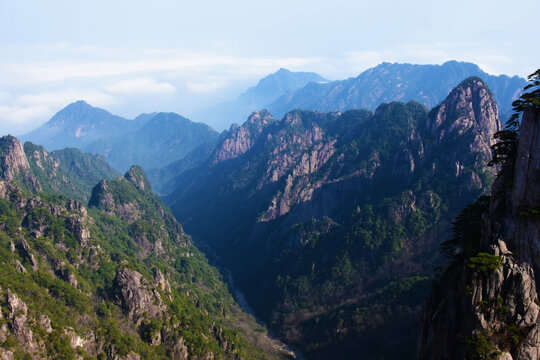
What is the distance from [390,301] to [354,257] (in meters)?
46.2

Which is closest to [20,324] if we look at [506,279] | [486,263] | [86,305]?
[86,305]

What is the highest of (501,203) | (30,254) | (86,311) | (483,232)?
(501,203)

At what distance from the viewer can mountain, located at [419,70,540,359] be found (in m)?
51.3

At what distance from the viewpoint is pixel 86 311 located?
11331cm

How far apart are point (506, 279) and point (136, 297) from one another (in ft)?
332

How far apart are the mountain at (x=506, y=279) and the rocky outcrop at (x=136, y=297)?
89215mm

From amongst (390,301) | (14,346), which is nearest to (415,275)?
(390,301)

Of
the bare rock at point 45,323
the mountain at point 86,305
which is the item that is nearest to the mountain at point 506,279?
the mountain at point 86,305

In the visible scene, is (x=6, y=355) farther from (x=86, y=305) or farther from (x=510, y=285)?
(x=510, y=285)

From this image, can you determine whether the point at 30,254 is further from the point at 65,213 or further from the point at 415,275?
the point at 415,275

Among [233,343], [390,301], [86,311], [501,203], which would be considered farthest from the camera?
[390,301]

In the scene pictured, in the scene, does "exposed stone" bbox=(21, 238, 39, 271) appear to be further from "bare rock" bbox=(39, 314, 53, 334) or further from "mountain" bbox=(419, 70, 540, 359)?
"mountain" bbox=(419, 70, 540, 359)

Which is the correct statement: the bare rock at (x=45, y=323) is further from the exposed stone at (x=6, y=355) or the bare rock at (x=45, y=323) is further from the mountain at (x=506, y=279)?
the mountain at (x=506, y=279)

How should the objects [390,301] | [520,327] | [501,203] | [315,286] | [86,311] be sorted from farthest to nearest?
[315,286]
[390,301]
[86,311]
[501,203]
[520,327]
